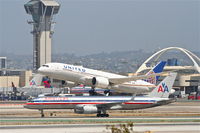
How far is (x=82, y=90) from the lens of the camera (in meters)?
152

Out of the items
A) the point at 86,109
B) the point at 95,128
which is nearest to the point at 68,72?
the point at 86,109

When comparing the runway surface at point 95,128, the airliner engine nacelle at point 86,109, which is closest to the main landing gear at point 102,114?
the airliner engine nacelle at point 86,109

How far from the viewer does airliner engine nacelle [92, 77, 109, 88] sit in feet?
299

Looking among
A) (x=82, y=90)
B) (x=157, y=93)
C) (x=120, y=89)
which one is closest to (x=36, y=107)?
(x=157, y=93)

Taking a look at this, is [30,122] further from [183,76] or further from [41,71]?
[183,76]

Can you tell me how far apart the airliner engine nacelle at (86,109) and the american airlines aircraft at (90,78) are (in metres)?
17.4

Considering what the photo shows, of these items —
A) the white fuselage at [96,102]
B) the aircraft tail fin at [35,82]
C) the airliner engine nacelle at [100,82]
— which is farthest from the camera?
the aircraft tail fin at [35,82]

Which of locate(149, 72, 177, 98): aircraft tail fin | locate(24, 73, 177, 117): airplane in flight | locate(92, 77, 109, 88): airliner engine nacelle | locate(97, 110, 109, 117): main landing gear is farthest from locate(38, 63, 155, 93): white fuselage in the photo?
locate(149, 72, 177, 98): aircraft tail fin

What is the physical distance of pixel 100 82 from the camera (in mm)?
91500

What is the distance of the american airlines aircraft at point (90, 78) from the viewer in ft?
292

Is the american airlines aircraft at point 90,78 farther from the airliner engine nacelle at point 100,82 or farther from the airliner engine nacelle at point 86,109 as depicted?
the airliner engine nacelle at point 86,109

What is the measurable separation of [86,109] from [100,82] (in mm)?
20205

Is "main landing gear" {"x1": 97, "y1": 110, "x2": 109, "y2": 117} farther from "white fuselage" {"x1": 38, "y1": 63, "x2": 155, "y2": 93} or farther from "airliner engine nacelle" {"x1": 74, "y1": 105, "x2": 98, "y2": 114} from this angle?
"white fuselage" {"x1": 38, "y1": 63, "x2": 155, "y2": 93}

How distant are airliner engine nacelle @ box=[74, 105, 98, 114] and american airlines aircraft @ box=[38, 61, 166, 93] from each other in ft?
57.1
